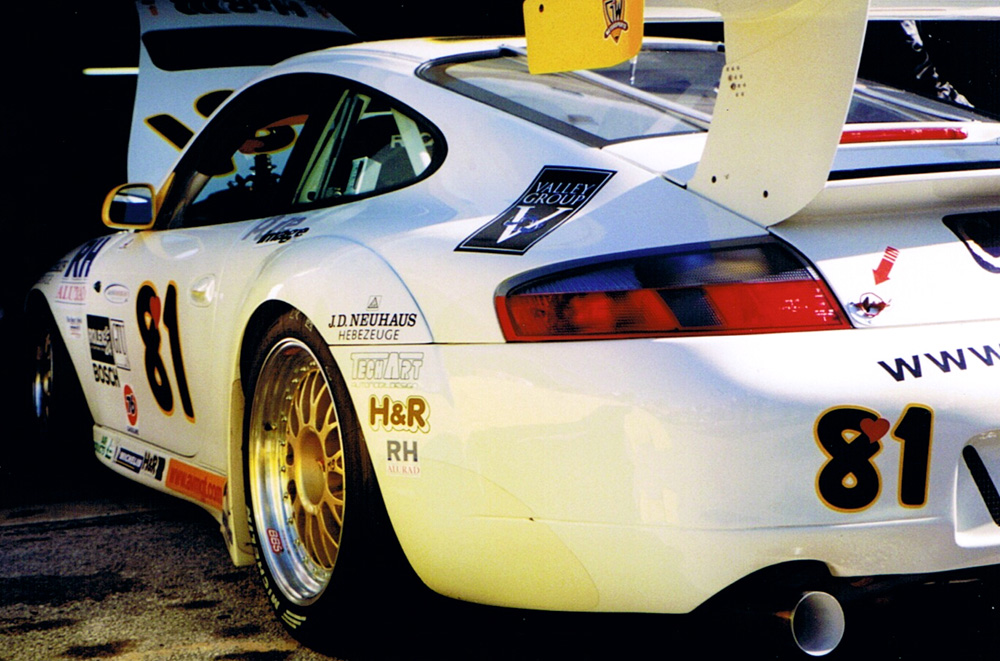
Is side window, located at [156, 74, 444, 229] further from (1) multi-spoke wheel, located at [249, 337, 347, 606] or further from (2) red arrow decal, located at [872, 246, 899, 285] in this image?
(2) red arrow decal, located at [872, 246, 899, 285]

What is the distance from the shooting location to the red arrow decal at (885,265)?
6.59ft

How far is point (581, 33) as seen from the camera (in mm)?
2010

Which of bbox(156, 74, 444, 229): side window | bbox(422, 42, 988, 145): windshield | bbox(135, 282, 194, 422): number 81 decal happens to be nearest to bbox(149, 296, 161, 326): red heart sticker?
bbox(135, 282, 194, 422): number 81 decal

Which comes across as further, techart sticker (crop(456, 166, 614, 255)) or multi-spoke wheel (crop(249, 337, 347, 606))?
multi-spoke wheel (crop(249, 337, 347, 606))

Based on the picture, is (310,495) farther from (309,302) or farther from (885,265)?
(885,265)

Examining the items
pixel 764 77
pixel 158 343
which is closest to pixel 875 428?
pixel 764 77

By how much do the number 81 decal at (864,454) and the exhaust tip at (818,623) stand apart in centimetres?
17

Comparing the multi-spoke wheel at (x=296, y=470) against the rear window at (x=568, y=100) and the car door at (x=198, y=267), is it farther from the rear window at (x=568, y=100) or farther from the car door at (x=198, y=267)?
the rear window at (x=568, y=100)

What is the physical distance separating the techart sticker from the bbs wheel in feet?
1.51

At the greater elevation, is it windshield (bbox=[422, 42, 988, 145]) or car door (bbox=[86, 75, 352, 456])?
windshield (bbox=[422, 42, 988, 145])

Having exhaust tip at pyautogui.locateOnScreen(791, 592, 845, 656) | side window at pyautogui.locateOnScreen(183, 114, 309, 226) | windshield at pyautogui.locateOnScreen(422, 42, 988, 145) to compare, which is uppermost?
windshield at pyautogui.locateOnScreen(422, 42, 988, 145)

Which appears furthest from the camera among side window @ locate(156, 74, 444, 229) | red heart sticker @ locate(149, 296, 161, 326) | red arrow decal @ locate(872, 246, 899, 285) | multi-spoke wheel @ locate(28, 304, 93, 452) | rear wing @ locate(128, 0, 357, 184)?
rear wing @ locate(128, 0, 357, 184)

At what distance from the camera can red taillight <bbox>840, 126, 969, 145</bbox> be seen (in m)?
2.25

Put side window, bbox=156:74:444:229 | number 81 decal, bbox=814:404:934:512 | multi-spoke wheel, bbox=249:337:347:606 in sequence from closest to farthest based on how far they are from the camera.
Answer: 1. number 81 decal, bbox=814:404:934:512
2. multi-spoke wheel, bbox=249:337:347:606
3. side window, bbox=156:74:444:229
